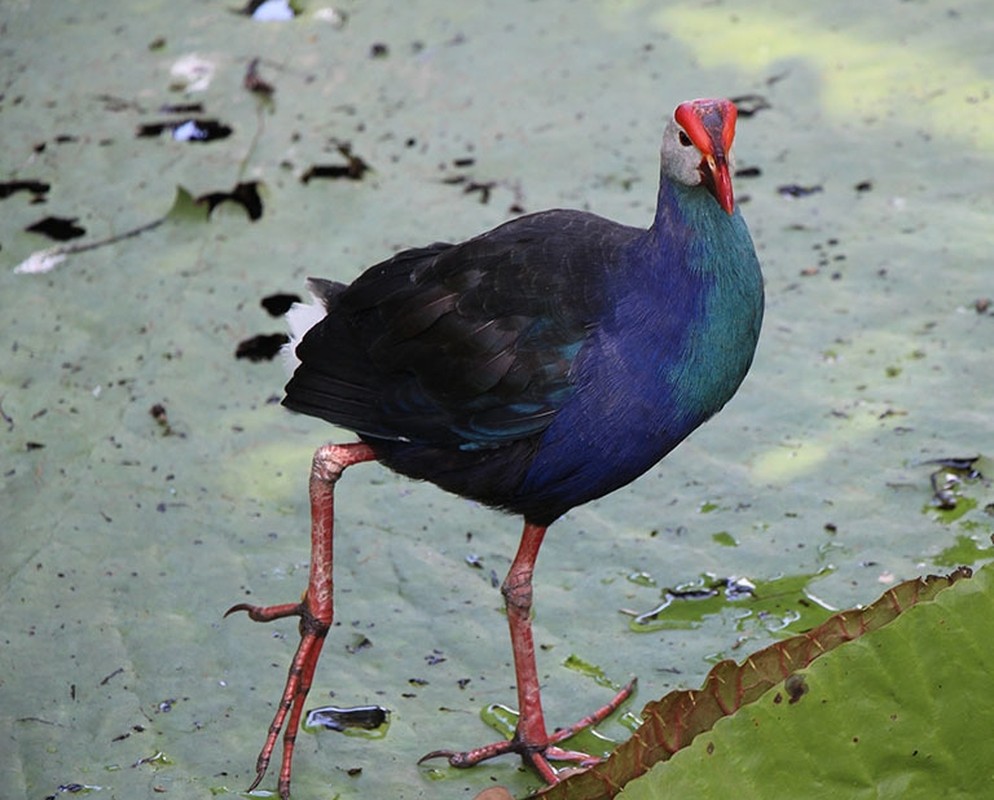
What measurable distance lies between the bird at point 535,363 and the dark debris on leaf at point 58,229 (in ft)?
4.94

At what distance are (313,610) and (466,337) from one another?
1.77 ft

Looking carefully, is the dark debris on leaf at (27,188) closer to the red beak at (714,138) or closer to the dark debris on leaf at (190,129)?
the dark debris on leaf at (190,129)

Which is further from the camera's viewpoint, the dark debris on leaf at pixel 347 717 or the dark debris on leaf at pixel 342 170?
the dark debris on leaf at pixel 342 170

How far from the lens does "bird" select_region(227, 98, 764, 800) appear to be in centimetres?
245

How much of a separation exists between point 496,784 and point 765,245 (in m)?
1.68

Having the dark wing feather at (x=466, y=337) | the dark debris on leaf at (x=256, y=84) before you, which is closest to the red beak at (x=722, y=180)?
the dark wing feather at (x=466, y=337)

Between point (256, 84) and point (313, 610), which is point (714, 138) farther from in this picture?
point (256, 84)

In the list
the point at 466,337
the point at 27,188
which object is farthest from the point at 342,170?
the point at 466,337

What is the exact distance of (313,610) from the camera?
2.67m

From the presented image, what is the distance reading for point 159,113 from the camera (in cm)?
450

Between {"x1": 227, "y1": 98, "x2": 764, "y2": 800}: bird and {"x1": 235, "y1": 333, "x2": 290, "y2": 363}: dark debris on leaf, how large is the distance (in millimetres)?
862

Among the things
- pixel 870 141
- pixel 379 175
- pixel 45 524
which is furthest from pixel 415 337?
pixel 870 141

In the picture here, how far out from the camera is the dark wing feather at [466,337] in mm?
2506

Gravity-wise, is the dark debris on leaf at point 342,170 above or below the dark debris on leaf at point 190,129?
below
